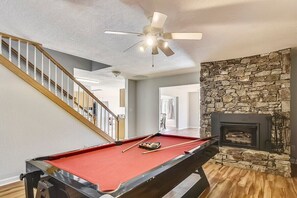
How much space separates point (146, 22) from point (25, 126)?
271cm

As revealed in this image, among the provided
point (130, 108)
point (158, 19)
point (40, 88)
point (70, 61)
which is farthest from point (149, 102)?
point (158, 19)

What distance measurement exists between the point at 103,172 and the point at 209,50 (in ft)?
9.84

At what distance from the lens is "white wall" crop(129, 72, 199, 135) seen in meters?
6.18

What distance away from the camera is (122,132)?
6.96 meters

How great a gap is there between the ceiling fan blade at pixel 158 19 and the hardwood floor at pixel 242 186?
7.96 feet

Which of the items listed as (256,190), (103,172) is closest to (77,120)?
(103,172)

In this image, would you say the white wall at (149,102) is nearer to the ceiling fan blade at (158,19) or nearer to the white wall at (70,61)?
the white wall at (70,61)

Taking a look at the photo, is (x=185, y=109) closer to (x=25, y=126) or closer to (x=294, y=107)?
(x=294, y=107)

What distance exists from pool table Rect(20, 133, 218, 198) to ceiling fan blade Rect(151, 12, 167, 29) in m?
1.48

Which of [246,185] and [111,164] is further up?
[111,164]

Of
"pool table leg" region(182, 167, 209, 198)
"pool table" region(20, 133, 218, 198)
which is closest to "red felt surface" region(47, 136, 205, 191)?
"pool table" region(20, 133, 218, 198)

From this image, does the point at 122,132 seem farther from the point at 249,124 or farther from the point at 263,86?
the point at 263,86

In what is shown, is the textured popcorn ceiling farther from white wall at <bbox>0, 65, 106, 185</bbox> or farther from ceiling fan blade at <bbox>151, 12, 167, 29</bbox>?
white wall at <bbox>0, 65, 106, 185</bbox>

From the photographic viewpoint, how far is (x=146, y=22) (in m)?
2.35
